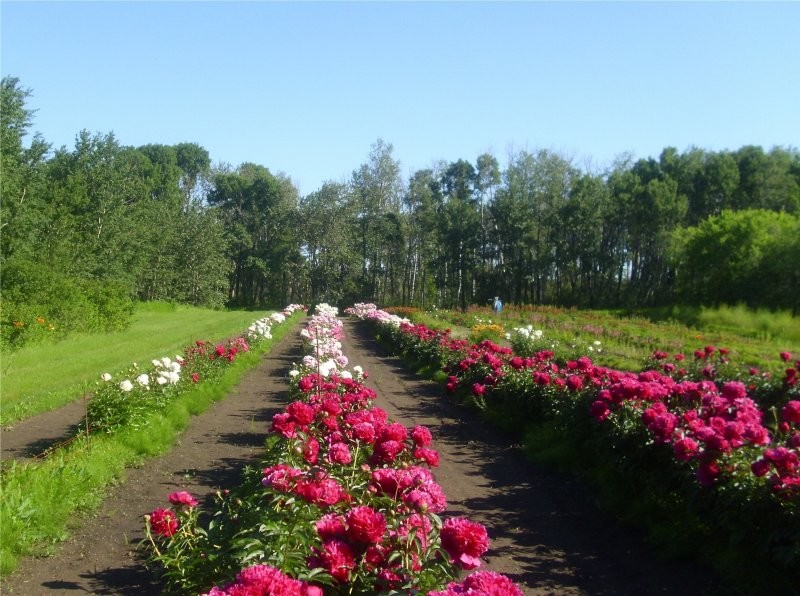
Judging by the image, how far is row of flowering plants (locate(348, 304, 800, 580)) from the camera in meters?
4.17

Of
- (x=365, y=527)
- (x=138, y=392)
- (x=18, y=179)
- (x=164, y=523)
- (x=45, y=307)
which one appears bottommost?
(x=138, y=392)

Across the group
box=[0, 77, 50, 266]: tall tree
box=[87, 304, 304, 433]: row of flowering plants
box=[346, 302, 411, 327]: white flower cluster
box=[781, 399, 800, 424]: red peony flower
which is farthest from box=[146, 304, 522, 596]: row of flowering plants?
box=[0, 77, 50, 266]: tall tree

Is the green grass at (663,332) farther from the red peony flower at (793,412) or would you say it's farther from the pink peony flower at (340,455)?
the pink peony flower at (340,455)

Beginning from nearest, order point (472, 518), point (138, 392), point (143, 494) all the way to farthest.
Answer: point (472, 518) → point (143, 494) → point (138, 392)

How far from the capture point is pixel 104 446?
7.32m

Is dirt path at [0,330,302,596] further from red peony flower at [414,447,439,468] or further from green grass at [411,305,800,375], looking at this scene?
green grass at [411,305,800,375]

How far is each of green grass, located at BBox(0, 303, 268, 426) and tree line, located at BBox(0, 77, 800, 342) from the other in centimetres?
1203

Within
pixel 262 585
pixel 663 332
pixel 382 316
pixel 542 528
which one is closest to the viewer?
pixel 262 585

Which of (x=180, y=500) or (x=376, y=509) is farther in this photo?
(x=180, y=500)

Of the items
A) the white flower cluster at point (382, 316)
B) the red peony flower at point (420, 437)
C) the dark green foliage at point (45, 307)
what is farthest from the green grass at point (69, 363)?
the white flower cluster at point (382, 316)

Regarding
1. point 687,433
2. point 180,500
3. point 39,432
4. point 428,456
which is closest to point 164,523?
point 180,500

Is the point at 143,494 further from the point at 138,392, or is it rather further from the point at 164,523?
the point at 164,523

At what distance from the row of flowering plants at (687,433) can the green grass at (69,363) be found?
5.65 metres

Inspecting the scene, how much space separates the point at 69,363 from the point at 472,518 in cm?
1237
